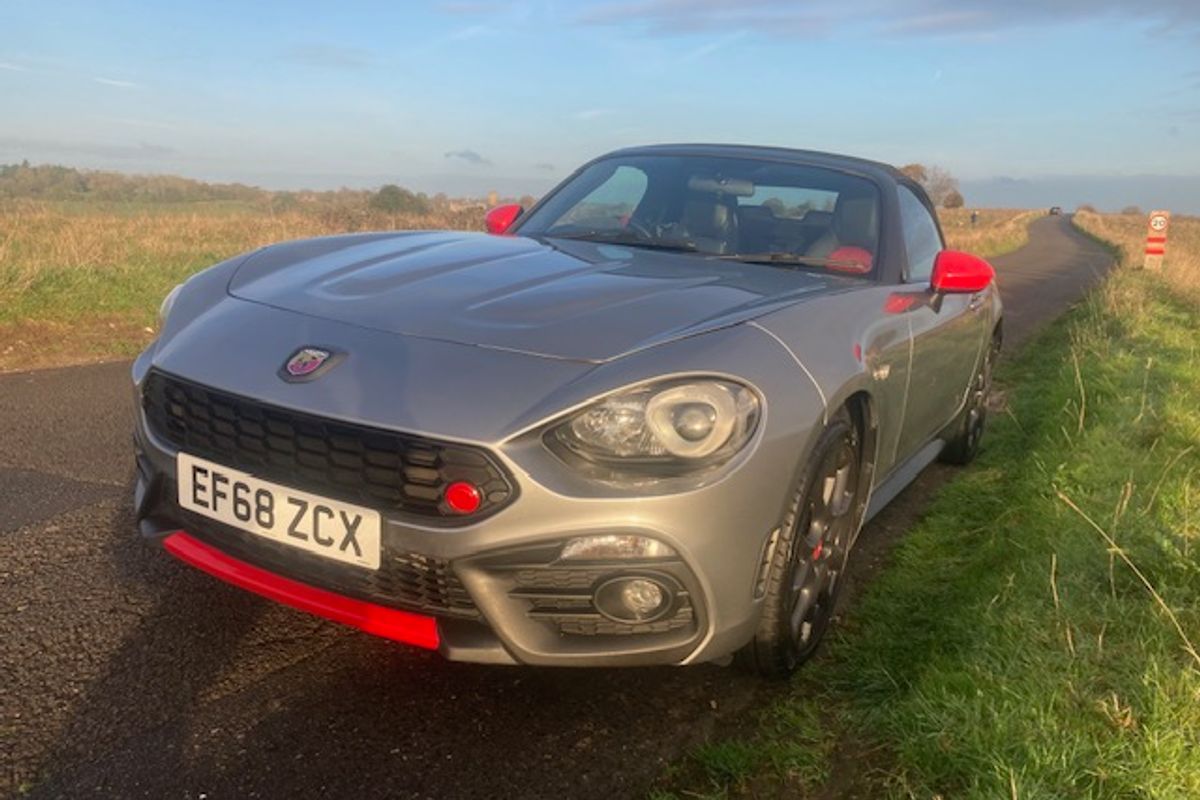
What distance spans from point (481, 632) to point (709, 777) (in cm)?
61

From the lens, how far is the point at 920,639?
2904mm

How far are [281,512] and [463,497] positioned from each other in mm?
471

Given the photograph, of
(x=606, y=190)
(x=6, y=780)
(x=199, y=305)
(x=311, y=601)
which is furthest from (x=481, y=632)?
(x=606, y=190)

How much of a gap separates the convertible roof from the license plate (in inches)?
101

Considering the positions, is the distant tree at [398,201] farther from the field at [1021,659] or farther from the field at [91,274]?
the field at [1021,659]

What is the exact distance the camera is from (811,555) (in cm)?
275

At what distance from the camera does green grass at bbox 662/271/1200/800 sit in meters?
2.05

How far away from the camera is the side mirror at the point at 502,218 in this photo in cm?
423

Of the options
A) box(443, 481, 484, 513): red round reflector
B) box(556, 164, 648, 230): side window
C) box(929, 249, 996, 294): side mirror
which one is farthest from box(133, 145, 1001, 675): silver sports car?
box(556, 164, 648, 230): side window

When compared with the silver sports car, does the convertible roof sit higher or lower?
higher

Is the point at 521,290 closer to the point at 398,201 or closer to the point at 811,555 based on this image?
the point at 811,555

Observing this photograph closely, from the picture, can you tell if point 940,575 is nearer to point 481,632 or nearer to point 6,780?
point 481,632

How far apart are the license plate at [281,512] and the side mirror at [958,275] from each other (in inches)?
98.2

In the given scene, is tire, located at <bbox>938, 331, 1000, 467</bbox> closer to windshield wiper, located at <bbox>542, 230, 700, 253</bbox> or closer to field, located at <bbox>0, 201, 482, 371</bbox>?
windshield wiper, located at <bbox>542, 230, 700, 253</bbox>
